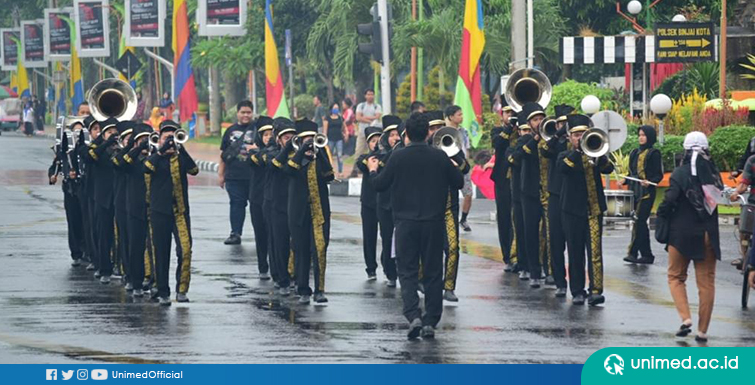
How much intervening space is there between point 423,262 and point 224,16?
3625 cm

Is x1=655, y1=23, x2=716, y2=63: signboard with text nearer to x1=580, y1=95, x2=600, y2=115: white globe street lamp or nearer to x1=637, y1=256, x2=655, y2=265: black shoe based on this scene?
x1=580, y1=95, x2=600, y2=115: white globe street lamp

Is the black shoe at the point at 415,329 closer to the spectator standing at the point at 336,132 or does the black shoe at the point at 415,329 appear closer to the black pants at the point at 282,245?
the black pants at the point at 282,245

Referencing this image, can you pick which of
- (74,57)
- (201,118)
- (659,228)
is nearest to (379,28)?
(659,228)

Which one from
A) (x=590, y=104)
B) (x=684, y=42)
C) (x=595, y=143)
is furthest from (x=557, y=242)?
(x=684, y=42)

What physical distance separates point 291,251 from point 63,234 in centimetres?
736

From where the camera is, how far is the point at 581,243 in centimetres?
1555

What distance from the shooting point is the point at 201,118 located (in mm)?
58125

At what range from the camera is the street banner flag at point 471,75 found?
3128 cm

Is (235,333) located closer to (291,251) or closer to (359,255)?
(291,251)

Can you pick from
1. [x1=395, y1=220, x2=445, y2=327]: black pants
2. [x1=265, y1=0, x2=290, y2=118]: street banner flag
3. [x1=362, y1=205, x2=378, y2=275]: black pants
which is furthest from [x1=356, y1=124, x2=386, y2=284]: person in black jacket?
[x1=265, y1=0, x2=290, y2=118]: street banner flag

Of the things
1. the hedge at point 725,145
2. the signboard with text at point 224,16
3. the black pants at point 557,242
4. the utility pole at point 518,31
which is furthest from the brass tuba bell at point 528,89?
the signboard with text at point 224,16

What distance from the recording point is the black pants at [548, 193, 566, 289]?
15.9 metres

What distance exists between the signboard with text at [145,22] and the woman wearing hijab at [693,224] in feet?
140

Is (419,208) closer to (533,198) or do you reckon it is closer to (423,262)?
(423,262)
